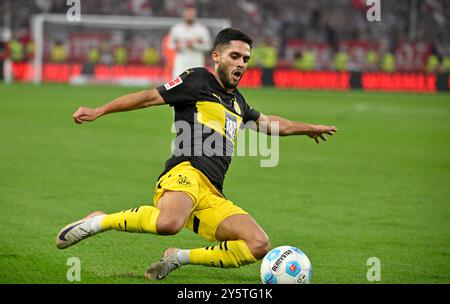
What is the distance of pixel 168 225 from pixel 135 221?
0.27 m

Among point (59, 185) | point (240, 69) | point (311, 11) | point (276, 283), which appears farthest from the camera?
point (311, 11)

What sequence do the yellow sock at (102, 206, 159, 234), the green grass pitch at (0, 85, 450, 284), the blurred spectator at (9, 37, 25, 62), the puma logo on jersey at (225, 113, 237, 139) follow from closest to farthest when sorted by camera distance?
the yellow sock at (102, 206, 159, 234), the puma logo on jersey at (225, 113, 237, 139), the green grass pitch at (0, 85, 450, 284), the blurred spectator at (9, 37, 25, 62)

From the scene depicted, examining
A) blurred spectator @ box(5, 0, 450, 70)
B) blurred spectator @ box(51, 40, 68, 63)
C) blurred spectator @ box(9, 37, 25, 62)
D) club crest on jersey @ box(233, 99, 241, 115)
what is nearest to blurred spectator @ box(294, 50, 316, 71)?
blurred spectator @ box(5, 0, 450, 70)

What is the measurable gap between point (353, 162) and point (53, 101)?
10.8m

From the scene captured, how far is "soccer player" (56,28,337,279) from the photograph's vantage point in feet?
19.3

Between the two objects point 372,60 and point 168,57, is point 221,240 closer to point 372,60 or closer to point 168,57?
point 168,57

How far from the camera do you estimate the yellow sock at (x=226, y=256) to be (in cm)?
596

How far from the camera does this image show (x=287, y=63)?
35375mm

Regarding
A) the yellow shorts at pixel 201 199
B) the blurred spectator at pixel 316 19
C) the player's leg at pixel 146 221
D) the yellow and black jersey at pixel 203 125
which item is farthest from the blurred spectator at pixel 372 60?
the player's leg at pixel 146 221

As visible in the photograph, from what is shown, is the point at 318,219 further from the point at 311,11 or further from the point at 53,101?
the point at 311,11

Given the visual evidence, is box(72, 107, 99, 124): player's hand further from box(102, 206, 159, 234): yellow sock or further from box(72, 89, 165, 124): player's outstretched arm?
box(102, 206, 159, 234): yellow sock

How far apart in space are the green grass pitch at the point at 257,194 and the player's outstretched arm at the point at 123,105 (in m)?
1.11

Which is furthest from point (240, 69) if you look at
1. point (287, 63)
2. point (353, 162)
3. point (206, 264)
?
point (287, 63)

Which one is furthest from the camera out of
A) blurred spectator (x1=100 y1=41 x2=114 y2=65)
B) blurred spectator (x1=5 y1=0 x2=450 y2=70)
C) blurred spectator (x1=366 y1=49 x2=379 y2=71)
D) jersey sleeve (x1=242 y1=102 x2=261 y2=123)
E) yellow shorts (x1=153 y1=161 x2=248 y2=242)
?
blurred spectator (x1=5 y1=0 x2=450 y2=70)
